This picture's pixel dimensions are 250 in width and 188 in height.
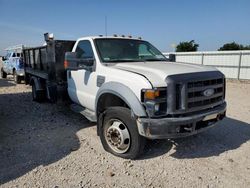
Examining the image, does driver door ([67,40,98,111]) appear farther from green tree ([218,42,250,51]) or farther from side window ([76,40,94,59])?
green tree ([218,42,250,51])

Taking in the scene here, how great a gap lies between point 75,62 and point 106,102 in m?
1.02

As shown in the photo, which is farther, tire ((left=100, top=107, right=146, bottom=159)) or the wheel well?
the wheel well

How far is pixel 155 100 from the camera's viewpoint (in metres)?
3.26

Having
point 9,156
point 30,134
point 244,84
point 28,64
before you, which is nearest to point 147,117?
point 9,156

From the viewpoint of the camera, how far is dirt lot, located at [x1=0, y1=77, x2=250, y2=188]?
3262 mm

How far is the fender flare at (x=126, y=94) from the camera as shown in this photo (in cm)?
337

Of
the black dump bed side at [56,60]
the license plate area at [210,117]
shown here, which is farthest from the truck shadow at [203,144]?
the black dump bed side at [56,60]

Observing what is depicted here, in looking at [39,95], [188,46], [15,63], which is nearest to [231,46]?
[188,46]

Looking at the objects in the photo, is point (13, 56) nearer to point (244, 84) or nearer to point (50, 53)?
point (50, 53)

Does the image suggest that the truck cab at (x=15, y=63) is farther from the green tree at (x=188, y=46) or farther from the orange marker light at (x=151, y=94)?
the green tree at (x=188, y=46)

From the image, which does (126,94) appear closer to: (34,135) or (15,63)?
(34,135)

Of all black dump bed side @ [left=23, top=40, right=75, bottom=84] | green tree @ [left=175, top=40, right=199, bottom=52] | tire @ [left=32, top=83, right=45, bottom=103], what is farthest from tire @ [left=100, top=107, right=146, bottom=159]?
green tree @ [left=175, top=40, right=199, bottom=52]

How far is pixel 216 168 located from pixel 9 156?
11.5 feet

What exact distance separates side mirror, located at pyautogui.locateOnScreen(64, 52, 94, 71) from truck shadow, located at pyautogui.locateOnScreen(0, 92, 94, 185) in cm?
151
